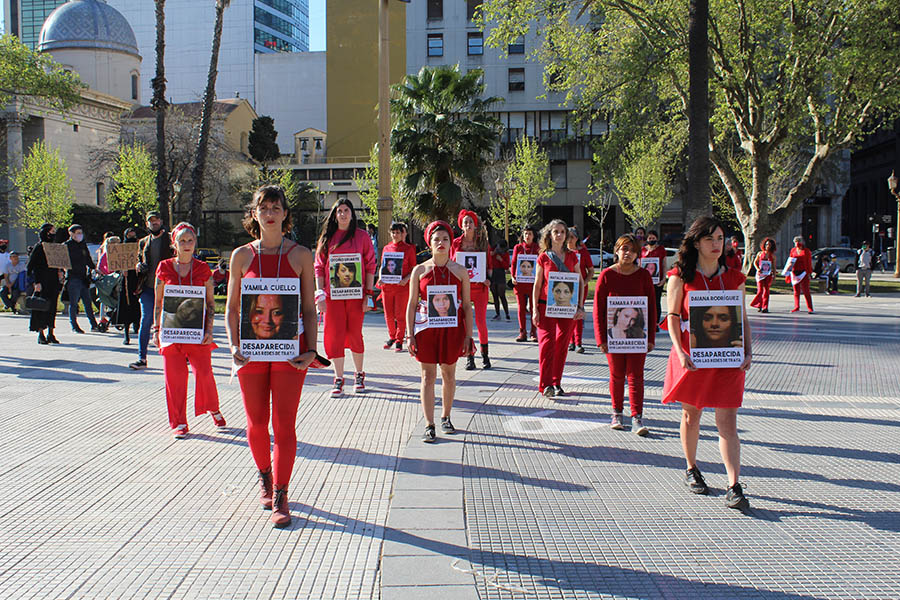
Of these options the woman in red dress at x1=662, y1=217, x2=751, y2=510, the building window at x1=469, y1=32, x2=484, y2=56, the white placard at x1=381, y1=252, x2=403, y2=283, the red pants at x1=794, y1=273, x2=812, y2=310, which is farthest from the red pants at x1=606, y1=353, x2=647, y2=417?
the building window at x1=469, y1=32, x2=484, y2=56

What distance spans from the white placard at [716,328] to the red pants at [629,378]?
1.79 metres

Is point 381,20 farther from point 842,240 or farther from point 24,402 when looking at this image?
point 842,240

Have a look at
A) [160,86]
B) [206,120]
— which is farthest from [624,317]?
[160,86]

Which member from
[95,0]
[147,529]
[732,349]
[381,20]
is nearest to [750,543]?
[732,349]

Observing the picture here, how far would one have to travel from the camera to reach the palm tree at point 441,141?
25.9 m

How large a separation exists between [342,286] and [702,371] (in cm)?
442

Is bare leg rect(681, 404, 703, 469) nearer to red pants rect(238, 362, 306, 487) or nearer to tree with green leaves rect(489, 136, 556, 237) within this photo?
red pants rect(238, 362, 306, 487)

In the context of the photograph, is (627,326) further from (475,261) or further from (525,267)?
(525,267)

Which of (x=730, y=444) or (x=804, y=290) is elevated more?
(x=804, y=290)

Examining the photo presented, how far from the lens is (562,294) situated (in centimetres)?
782

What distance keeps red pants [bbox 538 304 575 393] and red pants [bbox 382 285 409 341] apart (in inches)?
143

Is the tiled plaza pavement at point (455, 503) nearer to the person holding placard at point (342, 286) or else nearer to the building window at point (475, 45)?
the person holding placard at point (342, 286)

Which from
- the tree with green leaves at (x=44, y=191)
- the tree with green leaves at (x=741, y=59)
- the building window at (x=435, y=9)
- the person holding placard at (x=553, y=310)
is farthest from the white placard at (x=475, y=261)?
the building window at (x=435, y=9)

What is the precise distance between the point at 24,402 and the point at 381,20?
9.57 metres
